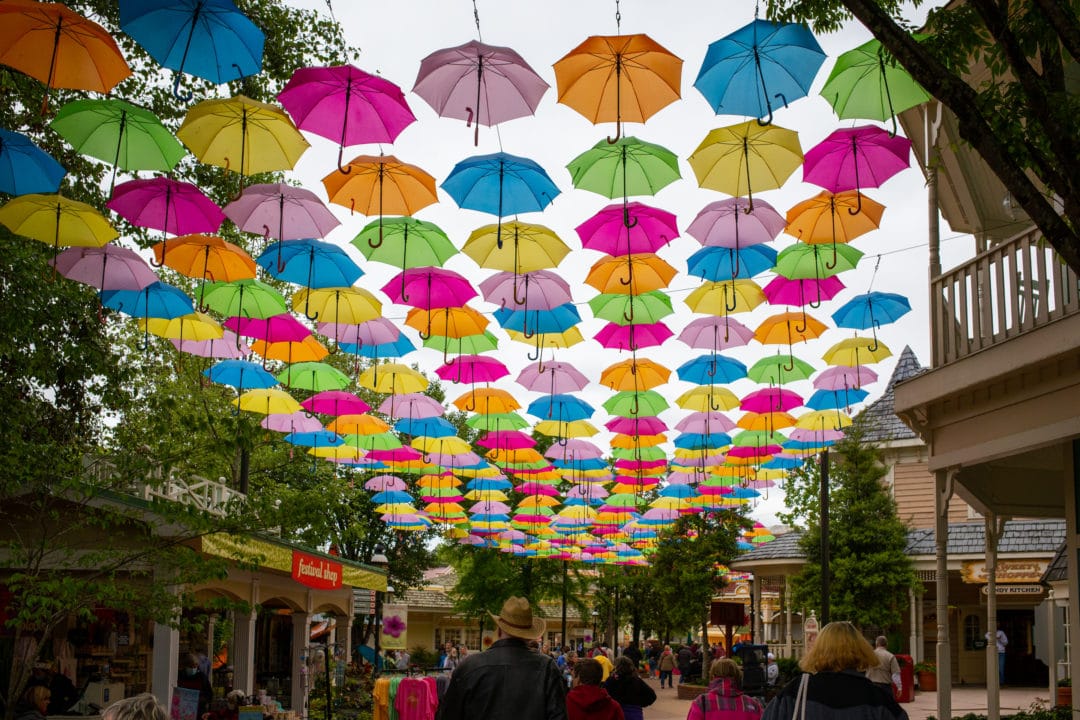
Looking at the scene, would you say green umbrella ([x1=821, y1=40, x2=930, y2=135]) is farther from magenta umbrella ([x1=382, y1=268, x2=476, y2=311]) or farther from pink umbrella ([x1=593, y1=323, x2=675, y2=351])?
pink umbrella ([x1=593, y1=323, x2=675, y2=351])

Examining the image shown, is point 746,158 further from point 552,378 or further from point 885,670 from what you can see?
point 552,378

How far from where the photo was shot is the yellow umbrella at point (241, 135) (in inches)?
386

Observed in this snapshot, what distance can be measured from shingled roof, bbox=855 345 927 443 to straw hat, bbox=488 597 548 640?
26.6 metres

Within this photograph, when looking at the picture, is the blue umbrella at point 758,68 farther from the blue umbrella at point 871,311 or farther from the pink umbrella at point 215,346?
the pink umbrella at point 215,346

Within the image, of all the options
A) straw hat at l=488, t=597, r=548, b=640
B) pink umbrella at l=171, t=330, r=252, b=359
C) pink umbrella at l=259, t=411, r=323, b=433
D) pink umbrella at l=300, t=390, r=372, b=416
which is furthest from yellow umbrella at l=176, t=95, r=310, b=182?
pink umbrella at l=259, t=411, r=323, b=433

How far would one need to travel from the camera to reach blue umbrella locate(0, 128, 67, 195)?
387 inches

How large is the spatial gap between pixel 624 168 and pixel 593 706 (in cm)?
560

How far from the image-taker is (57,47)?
28.8ft

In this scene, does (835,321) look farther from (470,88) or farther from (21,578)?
(21,578)

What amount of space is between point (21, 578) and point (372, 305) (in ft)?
19.6

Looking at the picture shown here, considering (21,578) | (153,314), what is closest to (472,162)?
(153,314)

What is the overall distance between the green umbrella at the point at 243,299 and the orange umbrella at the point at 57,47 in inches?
169

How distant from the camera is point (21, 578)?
9.19 meters

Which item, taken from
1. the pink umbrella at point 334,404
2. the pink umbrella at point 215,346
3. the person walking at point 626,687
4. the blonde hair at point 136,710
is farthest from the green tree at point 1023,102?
the pink umbrella at point 334,404
